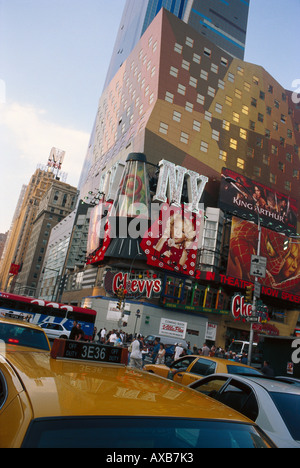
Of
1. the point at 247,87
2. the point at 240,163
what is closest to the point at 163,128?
the point at 240,163

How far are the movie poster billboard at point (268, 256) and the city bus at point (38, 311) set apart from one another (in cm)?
2372

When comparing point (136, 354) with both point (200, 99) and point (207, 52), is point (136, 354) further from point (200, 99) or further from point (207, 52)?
point (207, 52)

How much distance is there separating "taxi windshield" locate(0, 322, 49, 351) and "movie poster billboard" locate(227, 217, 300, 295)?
41.4m

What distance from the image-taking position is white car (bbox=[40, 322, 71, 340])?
2773 cm

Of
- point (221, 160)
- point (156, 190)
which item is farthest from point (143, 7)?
point (156, 190)

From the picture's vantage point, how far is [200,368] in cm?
897

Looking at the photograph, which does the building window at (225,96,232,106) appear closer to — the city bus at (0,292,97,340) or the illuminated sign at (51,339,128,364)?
the city bus at (0,292,97,340)

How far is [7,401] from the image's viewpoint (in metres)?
1.99

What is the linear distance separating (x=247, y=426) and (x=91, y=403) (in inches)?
44.2

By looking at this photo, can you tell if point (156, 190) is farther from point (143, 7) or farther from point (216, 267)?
point (143, 7)

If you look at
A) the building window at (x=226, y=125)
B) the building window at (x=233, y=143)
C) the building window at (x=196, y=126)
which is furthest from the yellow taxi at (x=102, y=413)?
the building window at (x=226, y=125)

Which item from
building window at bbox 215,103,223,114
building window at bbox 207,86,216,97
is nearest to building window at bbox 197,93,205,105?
building window at bbox 207,86,216,97

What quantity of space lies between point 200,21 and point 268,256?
99.0 m

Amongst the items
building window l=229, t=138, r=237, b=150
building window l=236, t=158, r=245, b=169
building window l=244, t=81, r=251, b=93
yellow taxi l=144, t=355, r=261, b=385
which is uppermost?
building window l=244, t=81, r=251, b=93
